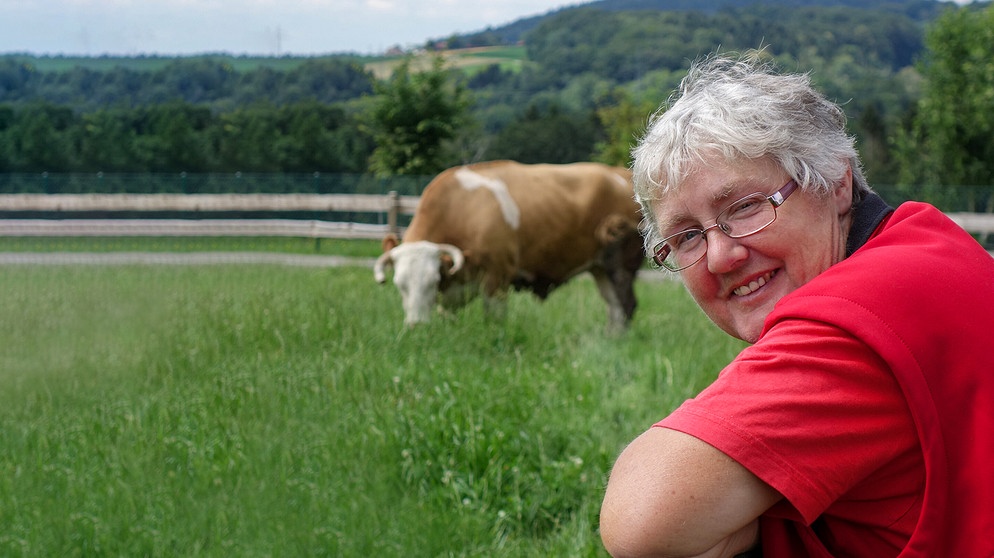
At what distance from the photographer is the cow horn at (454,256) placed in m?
7.36

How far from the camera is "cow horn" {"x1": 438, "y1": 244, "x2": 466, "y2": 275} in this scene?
7359mm

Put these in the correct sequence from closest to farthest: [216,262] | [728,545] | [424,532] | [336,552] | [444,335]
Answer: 1. [728,545]
2. [336,552]
3. [424,532]
4. [216,262]
5. [444,335]

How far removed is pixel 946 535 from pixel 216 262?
155 inches

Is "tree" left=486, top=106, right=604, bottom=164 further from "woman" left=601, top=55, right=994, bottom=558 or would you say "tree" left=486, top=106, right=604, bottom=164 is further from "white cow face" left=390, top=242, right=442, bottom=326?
"woman" left=601, top=55, right=994, bottom=558

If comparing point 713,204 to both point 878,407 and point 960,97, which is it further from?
Answer: point 960,97

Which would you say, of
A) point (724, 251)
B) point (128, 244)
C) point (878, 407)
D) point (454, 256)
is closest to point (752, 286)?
point (724, 251)

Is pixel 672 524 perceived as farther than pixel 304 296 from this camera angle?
No

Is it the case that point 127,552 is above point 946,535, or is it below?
below

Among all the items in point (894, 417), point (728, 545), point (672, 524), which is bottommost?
point (728, 545)

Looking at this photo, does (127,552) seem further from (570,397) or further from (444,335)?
(444,335)

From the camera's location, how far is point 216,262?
4645 mm

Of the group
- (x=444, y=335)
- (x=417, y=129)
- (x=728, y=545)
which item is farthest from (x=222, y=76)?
(x=728, y=545)

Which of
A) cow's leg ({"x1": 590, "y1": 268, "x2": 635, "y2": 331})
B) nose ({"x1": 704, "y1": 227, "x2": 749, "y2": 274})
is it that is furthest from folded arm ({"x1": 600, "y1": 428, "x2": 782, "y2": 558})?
cow's leg ({"x1": 590, "y1": 268, "x2": 635, "y2": 331})

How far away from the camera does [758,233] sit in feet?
5.47
